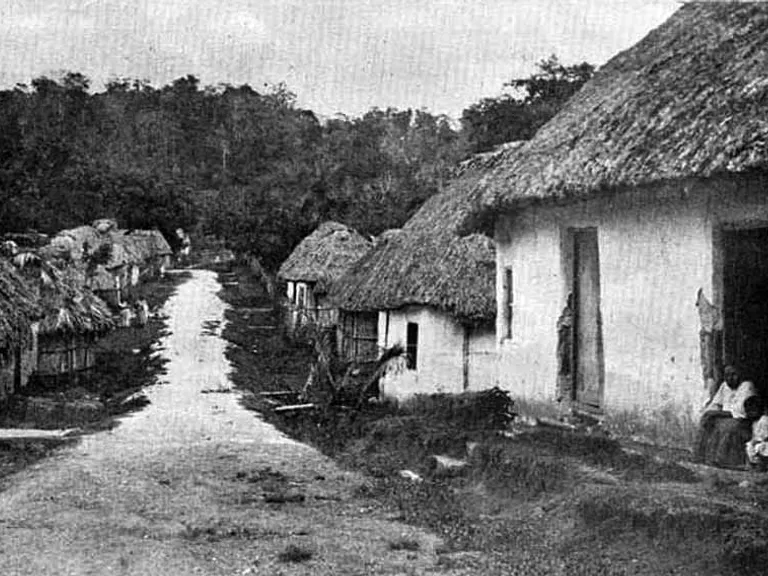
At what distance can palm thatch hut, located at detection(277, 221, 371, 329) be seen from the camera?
30.0 m

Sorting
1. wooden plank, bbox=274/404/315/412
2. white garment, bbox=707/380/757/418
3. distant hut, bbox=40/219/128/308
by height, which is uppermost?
distant hut, bbox=40/219/128/308

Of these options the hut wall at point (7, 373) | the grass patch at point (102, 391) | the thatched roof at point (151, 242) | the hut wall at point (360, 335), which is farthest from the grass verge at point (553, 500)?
the thatched roof at point (151, 242)

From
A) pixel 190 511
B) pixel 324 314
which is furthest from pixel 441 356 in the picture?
pixel 324 314

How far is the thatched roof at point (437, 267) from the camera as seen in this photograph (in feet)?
57.7

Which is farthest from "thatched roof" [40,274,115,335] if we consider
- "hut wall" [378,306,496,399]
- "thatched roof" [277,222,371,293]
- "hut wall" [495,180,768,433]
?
"hut wall" [495,180,768,433]

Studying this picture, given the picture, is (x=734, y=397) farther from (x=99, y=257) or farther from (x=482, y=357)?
(x=99, y=257)

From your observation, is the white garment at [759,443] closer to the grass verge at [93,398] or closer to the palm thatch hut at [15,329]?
the grass verge at [93,398]

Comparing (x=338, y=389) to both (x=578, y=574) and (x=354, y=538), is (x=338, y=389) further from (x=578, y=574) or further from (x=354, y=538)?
(x=578, y=574)

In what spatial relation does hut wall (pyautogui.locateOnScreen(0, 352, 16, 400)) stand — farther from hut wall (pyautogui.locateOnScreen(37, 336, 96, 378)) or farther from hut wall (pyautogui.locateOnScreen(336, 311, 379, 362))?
hut wall (pyautogui.locateOnScreen(336, 311, 379, 362))

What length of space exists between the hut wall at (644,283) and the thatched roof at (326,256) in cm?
1765

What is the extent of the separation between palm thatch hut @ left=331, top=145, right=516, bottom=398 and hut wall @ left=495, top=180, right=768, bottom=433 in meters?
4.96

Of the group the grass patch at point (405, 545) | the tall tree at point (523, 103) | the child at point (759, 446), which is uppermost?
the tall tree at point (523, 103)

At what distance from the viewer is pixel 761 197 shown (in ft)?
27.3

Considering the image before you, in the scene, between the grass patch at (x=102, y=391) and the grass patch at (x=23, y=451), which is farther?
the grass patch at (x=102, y=391)
